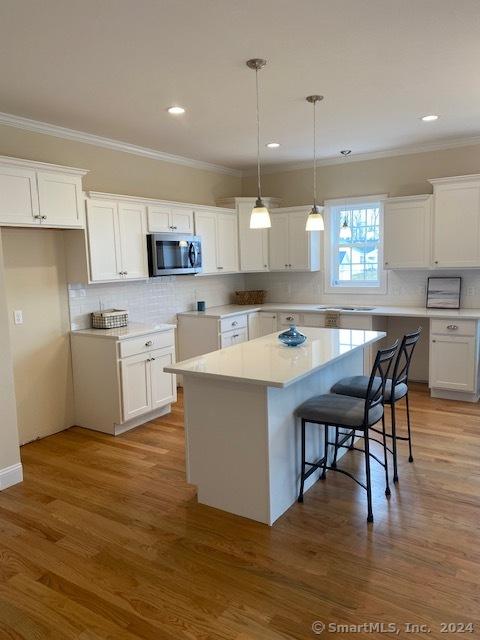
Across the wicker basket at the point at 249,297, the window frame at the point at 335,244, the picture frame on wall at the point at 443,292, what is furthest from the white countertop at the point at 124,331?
the picture frame on wall at the point at 443,292

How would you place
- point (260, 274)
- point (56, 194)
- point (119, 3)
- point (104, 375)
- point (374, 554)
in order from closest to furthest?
point (119, 3)
point (374, 554)
point (56, 194)
point (104, 375)
point (260, 274)

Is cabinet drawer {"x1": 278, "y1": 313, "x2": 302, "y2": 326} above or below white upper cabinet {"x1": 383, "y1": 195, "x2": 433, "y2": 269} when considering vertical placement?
below

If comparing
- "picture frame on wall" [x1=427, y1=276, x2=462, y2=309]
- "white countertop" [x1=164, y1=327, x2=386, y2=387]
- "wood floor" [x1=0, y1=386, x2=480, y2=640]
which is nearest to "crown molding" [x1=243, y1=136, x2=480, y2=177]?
"picture frame on wall" [x1=427, y1=276, x2=462, y2=309]

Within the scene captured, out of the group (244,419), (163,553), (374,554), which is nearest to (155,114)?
(244,419)

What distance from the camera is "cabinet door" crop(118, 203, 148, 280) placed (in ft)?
15.0

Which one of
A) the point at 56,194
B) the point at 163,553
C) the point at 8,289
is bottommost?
the point at 163,553

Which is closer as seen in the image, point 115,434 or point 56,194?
point 56,194

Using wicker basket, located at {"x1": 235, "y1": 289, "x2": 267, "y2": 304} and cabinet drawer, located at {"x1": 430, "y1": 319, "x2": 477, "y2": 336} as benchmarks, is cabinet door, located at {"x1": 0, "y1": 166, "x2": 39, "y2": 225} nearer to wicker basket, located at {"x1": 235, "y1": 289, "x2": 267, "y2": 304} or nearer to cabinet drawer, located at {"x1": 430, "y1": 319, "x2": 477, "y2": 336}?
wicker basket, located at {"x1": 235, "y1": 289, "x2": 267, "y2": 304}

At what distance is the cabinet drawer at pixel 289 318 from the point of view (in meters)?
5.85

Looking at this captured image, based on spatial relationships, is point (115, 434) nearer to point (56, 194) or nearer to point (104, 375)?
point (104, 375)

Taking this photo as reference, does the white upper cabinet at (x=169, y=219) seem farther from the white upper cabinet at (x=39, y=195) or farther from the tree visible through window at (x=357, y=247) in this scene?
the tree visible through window at (x=357, y=247)

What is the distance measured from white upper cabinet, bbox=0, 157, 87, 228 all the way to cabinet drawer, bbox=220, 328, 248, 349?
206 cm

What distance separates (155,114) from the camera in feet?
13.0

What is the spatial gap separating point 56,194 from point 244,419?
2.49 metres
